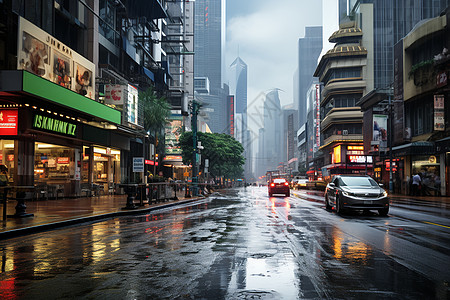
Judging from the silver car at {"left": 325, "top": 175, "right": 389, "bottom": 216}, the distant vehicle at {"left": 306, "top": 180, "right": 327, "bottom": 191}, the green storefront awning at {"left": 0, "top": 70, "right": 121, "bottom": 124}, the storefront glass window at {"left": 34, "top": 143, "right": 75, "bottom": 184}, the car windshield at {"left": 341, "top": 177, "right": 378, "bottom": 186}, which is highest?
the green storefront awning at {"left": 0, "top": 70, "right": 121, "bottom": 124}

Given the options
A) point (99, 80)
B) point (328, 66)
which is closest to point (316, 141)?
point (328, 66)

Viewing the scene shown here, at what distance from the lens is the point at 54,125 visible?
25.6 metres

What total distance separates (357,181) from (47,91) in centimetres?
1650

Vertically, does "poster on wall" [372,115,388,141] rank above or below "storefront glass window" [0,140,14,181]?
above

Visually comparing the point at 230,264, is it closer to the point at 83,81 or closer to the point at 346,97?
the point at 83,81

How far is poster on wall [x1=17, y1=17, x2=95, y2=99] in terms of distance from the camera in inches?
880

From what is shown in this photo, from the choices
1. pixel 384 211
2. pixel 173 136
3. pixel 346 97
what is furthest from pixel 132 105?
pixel 346 97

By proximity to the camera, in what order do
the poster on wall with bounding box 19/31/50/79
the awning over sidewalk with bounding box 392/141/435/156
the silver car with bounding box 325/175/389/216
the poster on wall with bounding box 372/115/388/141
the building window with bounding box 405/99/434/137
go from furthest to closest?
1. the poster on wall with bounding box 372/115/388/141
2. the building window with bounding box 405/99/434/137
3. the awning over sidewalk with bounding box 392/141/435/156
4. the poster on wall with bounding box 19/31/50/79
5. the silver car with bounding box 325/175/389/216

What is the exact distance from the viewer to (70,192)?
97.4 ft

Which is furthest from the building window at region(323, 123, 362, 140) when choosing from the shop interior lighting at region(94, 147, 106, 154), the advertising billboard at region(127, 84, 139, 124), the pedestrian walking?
the shop interior lighting at region(94, 147, 106, 154)

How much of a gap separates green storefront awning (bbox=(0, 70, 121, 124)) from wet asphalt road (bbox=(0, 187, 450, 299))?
Result: 37.9 ft

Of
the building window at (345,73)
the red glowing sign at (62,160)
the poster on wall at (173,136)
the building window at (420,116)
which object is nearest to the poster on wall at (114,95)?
the red glowing sign at (62,160)

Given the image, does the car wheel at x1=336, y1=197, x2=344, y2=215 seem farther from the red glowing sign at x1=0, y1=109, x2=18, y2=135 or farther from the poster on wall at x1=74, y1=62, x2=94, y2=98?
the poster on wall at x1=74, y1=62, x2=94, y2=98

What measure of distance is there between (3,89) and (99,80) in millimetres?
13506
